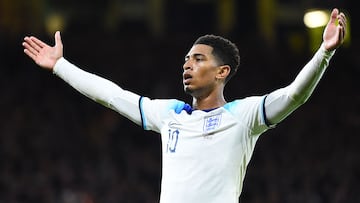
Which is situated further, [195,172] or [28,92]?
[28,92]

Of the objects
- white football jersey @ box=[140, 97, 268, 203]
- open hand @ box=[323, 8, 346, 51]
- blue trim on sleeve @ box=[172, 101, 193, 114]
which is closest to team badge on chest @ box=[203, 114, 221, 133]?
white football jersey @ box=[140, 97, 268, 203]

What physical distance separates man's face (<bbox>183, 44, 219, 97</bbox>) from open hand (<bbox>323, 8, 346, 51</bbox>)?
2.24ft

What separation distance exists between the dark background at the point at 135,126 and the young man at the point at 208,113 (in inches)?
220

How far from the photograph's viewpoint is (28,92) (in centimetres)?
1195

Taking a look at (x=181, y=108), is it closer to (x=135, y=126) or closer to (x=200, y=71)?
(x=200, y=71)

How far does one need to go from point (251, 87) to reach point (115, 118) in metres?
1.74

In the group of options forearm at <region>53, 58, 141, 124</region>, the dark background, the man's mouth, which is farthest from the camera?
the dark background

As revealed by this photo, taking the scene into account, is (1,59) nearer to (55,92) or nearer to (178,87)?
(55,92)

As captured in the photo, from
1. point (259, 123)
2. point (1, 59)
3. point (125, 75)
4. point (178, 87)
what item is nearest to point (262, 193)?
point (178, 87)

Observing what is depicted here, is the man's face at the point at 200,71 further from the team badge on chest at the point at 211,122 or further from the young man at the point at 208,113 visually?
the team badge on chest at the point at 211,122

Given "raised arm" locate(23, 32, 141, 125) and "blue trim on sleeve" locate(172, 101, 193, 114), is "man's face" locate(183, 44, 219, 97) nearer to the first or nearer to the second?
"blue trim on sleeve" locate(172, 101, 193, 114)

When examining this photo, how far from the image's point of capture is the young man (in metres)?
4.54

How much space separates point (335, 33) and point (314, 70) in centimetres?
20

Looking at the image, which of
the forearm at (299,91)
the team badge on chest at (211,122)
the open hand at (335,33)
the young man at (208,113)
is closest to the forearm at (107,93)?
the young man at (208,113)
